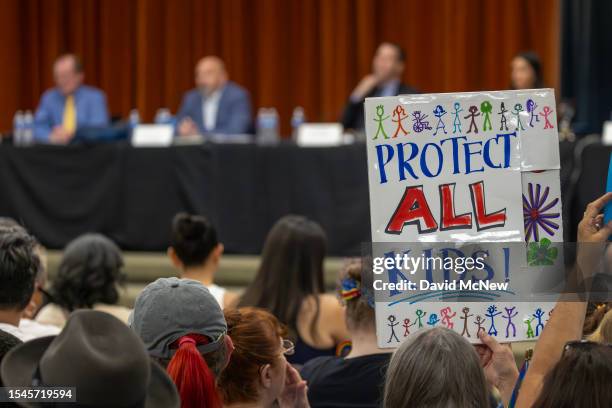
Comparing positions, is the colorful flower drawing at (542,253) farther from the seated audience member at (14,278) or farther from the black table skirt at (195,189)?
the black table skirt at (195,189)

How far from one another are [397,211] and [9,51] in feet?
28.3

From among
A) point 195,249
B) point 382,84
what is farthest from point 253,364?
point 382,84

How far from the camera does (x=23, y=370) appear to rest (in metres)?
1.65

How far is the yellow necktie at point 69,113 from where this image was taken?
8.26 m

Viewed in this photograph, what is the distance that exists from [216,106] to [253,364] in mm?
6074

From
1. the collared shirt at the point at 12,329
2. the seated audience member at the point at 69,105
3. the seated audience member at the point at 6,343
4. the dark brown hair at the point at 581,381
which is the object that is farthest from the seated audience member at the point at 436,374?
the seated audience member at the point at 69,105

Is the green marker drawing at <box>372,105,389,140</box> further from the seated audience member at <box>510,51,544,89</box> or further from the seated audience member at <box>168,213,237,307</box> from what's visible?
the seated audience member at <box>510,51,544,89</box>

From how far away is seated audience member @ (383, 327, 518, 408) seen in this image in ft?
5.95

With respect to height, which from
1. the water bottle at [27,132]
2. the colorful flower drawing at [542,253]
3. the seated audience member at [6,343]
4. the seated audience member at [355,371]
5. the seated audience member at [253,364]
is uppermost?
the water bottle at [27,132]

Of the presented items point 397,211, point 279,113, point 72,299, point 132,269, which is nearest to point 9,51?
point 279,113

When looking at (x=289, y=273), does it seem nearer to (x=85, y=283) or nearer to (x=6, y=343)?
(x=85, y=283)

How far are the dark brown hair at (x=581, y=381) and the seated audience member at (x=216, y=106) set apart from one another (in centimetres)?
617

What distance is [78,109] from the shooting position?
828cm

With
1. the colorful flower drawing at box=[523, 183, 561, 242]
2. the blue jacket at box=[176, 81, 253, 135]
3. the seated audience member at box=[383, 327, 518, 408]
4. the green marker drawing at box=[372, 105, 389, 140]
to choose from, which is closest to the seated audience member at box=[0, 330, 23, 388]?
the seated audience member at box=[383, 327, 518, 408]
